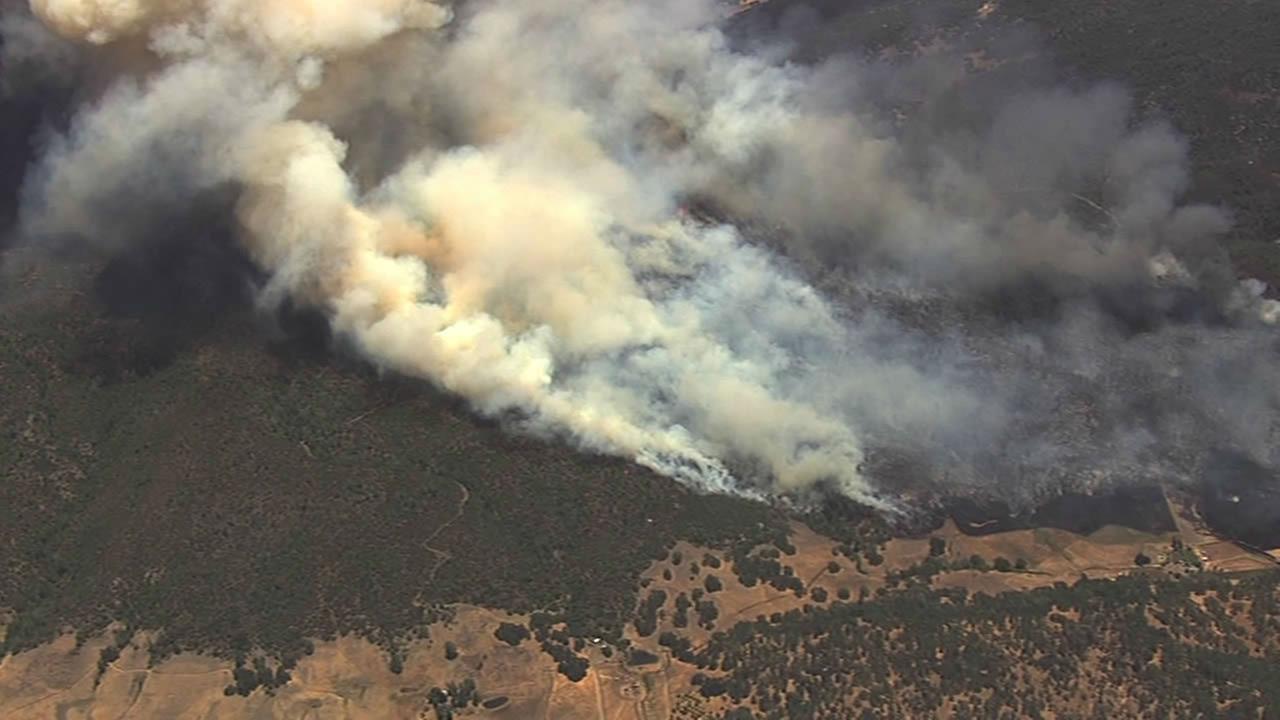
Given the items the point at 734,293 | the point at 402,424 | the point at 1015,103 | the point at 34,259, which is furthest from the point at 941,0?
the point at 34,259

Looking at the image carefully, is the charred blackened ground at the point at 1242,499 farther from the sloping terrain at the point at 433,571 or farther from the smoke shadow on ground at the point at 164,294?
the smoke shadow on ground at the point at 164,294

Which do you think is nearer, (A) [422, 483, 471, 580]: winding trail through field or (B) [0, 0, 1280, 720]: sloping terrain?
(B) [0, 0, 1280, 720]: sloping terrain

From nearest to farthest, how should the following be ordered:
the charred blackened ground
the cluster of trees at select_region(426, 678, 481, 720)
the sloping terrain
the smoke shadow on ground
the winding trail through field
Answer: the cluster of trees at select_region(426, 678, 481, 720) → the sloping terrain → the winding trail through field → the charred blackened ground → the smoke shadow on ground

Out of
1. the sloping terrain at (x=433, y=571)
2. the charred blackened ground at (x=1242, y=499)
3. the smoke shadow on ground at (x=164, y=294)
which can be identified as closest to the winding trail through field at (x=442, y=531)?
the sloping terrain at (x=433, y=571)

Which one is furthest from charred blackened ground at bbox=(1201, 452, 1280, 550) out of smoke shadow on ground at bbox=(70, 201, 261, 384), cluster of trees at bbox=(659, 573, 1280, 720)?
smoke shadow on ground at bbox=(70, 201, 261, 384)

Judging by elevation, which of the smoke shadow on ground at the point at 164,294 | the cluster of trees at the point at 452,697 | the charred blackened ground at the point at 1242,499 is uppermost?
the smoke shadow on ground at the point at 164,294

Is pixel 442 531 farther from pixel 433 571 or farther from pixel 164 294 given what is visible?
pixel 164 294

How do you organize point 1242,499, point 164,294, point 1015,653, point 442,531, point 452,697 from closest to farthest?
point 452,697 < point 1015,653 < point 442,531 < point 1242,499 < point 164,294

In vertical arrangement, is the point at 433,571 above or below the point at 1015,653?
above

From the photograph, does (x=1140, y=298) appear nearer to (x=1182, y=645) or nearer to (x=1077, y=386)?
(x=1077, y=386)

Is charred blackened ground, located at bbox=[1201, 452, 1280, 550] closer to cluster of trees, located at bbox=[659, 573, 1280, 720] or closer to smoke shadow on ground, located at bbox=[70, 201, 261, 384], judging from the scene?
cluster of trees, located at bbox=[659, 573, 1280, 720]

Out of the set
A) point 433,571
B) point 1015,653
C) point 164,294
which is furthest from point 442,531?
point 1015,653

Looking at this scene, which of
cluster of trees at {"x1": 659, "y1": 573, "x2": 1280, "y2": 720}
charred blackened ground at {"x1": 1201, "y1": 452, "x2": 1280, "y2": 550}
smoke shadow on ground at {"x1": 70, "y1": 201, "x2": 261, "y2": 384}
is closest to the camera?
cluster of trees at {"x1": 659, "y1": 573, "x2": 1280, "y2": 720}
